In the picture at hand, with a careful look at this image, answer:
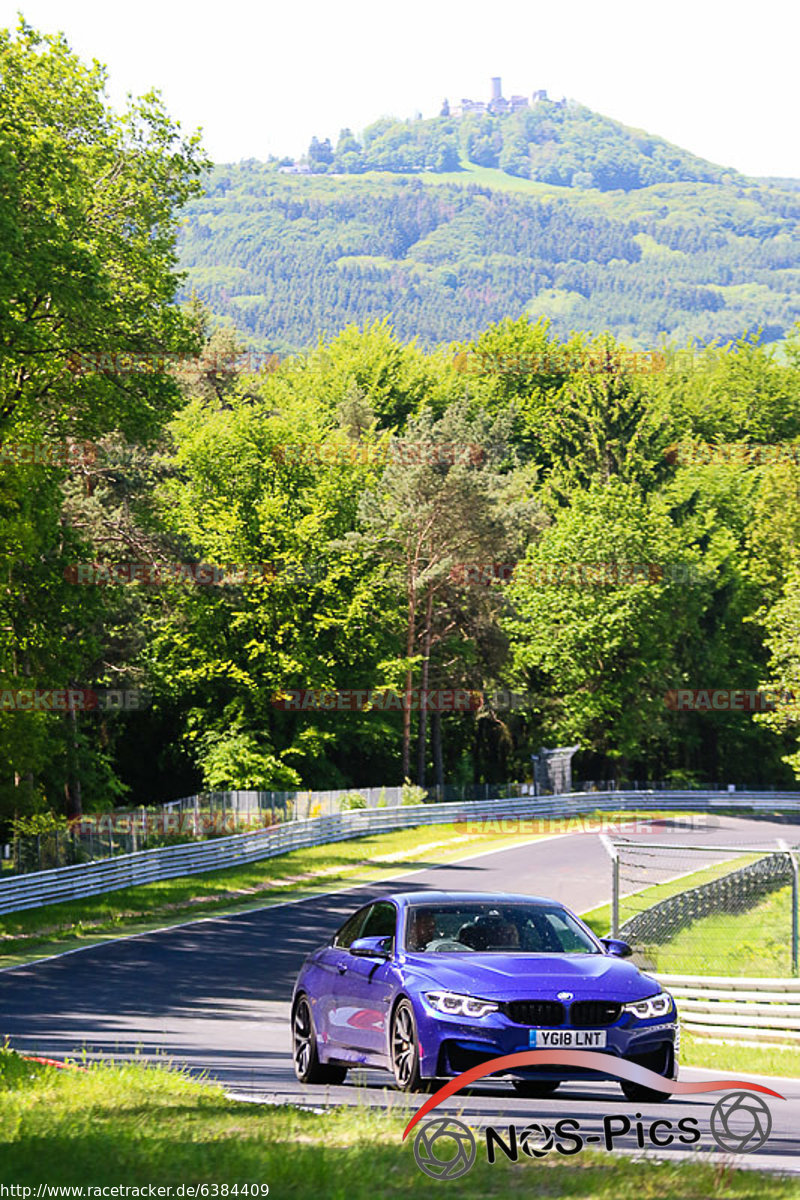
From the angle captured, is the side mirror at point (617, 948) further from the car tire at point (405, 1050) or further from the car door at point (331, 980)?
the car door at point (331, 980)

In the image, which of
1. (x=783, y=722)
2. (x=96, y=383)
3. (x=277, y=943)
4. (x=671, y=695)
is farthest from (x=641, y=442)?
(x=277, y=943)

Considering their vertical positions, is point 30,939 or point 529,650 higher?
point 529,650

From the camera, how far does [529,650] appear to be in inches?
2963

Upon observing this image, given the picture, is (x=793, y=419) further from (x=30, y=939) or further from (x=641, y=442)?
(x=30, y=939)

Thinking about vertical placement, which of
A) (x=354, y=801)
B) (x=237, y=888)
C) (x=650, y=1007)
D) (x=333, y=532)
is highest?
(x=333, y=532)

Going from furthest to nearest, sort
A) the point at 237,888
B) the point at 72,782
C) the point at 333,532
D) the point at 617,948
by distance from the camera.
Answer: the point at 333,532 < the point at 72,782 < the point at 237,888 < the point at 617,948

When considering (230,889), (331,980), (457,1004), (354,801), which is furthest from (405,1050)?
(354,801)

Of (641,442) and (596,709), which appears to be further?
(641,442)

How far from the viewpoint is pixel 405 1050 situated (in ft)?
33.8

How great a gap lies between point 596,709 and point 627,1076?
6481 cm

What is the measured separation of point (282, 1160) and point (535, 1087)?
325 centimetres

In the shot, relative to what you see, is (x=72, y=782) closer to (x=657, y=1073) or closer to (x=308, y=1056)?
(x=308, y=1056)

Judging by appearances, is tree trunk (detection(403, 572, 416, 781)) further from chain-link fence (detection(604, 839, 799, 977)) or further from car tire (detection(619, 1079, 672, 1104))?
car tire (detection(619, 1079, 672, 1104))

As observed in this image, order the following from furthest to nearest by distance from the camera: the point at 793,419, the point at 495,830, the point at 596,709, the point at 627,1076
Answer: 1. the point at 793,419
2. the point at 596,709
3. the point at 495,830
4. the point at 627,1076
